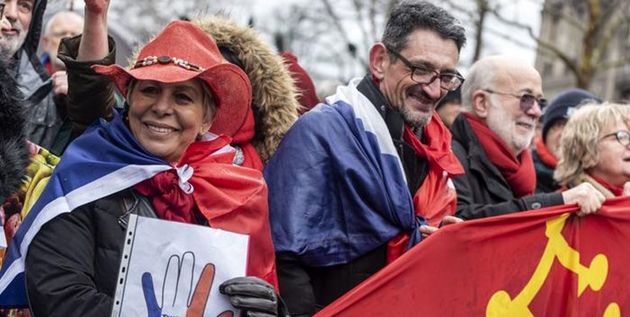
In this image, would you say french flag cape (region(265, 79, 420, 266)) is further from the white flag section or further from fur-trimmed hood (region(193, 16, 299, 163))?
the white flag section

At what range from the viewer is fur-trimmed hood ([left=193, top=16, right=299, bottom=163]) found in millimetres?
4105

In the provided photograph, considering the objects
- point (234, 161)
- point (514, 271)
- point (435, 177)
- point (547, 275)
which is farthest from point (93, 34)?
point (547, 275)

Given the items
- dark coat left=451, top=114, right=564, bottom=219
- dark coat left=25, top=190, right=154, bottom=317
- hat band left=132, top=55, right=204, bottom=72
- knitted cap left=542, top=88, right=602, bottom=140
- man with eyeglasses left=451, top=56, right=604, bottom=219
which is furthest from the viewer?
knitted cap left=542, top=88, right=602, bottom=140

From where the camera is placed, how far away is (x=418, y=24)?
414 cm

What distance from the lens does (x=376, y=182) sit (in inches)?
152

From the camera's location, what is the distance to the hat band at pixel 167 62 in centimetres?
343

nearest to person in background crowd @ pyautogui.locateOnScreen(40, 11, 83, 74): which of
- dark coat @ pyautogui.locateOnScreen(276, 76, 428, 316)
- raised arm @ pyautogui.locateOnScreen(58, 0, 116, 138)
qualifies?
raised arm @ pyautogui.locateOnScreen(58, 0, 116, 138)

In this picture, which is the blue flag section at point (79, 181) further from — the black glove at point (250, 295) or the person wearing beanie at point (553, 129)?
the person wearing beanie at point (553, 129)

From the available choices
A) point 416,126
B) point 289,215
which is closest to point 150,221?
point 289,215

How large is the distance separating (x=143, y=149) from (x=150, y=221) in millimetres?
287

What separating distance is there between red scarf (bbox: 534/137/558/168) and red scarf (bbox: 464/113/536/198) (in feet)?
5.34

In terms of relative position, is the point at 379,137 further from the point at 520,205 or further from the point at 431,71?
the point at 520,205

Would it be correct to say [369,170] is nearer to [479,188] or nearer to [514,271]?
[514,271]

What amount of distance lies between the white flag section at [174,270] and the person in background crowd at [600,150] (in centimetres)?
256
